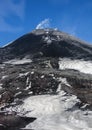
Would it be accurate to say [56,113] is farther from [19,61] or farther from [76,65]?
[19,61]

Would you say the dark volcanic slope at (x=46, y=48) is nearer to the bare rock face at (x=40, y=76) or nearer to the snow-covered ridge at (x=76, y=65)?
the bare rock face at (x=40, y=76)

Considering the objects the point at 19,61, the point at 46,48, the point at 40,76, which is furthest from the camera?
the point at 46,48

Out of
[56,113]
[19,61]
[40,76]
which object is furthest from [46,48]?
[56,113]

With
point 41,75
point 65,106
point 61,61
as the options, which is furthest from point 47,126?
point 61,61

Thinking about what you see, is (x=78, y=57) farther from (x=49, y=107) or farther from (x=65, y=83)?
(x=49, y=107)

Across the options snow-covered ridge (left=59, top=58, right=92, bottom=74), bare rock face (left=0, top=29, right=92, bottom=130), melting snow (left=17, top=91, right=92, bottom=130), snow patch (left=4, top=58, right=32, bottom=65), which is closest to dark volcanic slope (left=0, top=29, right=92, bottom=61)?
bare rock face (left=0, top=29, right=92, bottom=130)

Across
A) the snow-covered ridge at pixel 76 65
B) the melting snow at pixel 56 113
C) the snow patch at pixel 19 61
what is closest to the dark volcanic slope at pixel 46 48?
the snow patch at pixel 19 61
